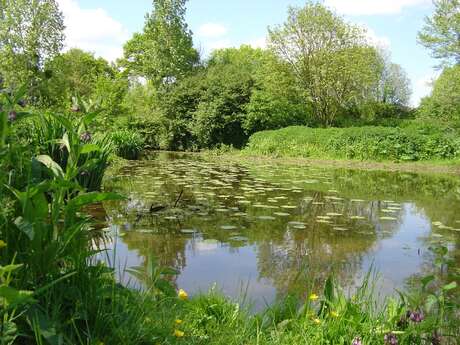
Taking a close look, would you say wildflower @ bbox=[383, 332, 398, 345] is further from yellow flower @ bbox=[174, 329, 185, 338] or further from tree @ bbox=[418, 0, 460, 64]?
tree @ bbox=[418, 0, 460, 64]

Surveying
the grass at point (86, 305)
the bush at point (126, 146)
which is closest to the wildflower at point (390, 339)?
the grass at point (86, 305)

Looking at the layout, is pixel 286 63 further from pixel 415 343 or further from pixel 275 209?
pixel 415 343

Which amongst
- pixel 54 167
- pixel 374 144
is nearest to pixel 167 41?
pixel 374 144

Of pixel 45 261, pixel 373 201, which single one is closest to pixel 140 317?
pixel 45 261

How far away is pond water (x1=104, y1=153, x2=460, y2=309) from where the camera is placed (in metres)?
3.78

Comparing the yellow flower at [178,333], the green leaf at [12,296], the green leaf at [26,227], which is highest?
the green leaf at [26,227]

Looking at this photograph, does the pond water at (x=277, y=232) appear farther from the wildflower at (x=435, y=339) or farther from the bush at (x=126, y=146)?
the bush at (x=126, y=146)

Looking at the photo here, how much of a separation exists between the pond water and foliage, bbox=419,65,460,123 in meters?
11.2

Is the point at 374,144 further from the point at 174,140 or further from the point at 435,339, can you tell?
the point at 435,339

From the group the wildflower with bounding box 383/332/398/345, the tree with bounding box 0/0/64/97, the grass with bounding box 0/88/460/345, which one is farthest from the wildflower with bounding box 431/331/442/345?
the tree with bounding box 0/0/64/97

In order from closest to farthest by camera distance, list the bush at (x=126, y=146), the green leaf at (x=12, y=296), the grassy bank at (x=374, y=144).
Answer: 1. the green leaf at (x=12, y=296)
2. the grassy bank at (x=374, y=144)
3. the bush at (x=126, y=146)

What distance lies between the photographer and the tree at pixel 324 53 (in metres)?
23.5

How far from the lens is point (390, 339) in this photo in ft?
6.98

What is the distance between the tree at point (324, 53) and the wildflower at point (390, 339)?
74.6 feet
